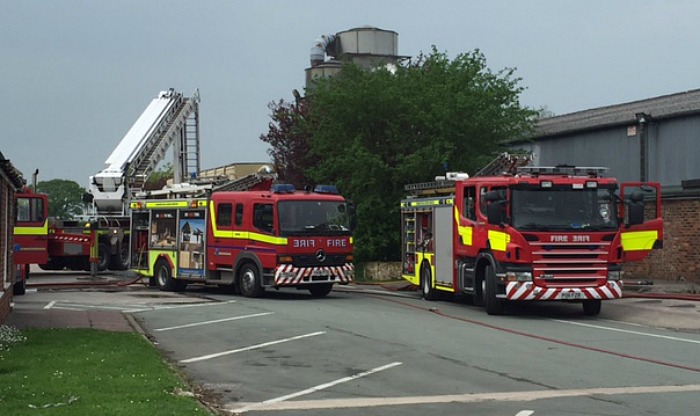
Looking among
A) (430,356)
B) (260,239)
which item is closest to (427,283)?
(260,239)

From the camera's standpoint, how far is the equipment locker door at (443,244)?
2314cm

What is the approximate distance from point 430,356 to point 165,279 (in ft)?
54.7

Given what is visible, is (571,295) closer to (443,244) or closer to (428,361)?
(443,244)

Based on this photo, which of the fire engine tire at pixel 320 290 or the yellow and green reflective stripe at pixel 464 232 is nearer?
the yellow and green reflective stripe at pixel 464 232

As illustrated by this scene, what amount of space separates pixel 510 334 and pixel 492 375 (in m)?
4.89

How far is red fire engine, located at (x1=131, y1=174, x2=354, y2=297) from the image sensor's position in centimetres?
2500

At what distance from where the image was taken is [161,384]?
36.0ft

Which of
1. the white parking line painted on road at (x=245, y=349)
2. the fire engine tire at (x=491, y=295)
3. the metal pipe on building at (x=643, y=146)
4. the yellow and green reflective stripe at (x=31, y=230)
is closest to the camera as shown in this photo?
the white parking line painted on road at (x=245, y=349)

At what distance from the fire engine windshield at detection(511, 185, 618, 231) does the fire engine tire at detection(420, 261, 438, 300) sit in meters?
5.32

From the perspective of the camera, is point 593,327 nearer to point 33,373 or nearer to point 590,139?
point 33,373

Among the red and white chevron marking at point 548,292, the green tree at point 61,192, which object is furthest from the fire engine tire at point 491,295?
the green tree at point 61,192

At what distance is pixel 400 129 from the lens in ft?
111

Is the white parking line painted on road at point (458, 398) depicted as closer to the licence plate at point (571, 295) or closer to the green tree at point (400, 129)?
the licence plate at point (571, 295)

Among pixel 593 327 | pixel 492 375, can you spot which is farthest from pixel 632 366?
pixel 593 327
